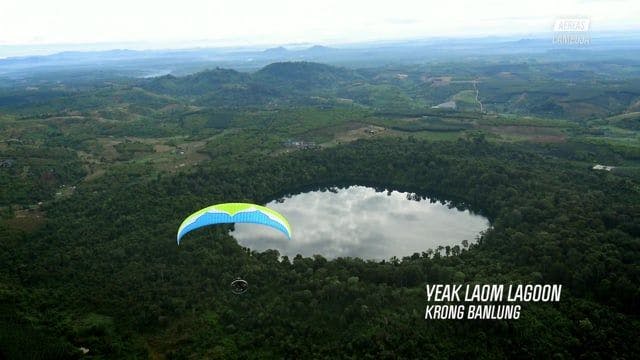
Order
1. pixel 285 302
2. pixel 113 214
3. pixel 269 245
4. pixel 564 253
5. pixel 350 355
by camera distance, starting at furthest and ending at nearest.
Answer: pixel 113 214, pixel 269 245, pixel 564 253, pixel 285 302, pixel 350 355

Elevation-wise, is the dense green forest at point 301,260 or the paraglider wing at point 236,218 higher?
the paraglider wing at point 236,218

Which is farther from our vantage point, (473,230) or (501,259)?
(473,230)

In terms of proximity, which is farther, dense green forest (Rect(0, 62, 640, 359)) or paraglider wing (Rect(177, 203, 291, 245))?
paraglider wing (Rect(177, 203, 291, 245))

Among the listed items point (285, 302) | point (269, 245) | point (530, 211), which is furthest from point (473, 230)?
point (285, 302)

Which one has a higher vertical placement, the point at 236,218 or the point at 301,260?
the point at 236,218

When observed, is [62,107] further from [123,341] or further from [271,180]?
[123,341]

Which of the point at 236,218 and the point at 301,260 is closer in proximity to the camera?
the point at 236,218

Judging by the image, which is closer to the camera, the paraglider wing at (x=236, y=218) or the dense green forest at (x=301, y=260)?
the dense green forest at (x=301, y=260)

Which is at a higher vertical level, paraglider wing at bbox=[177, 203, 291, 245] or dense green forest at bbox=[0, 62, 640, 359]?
paraglider wing at bbox=[177, 203, 291, 245]
